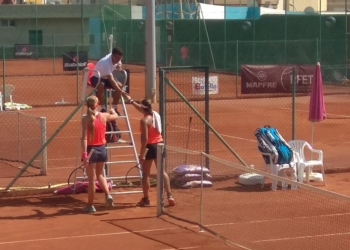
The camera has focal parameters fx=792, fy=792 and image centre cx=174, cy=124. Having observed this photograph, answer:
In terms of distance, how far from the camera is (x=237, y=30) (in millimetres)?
45281

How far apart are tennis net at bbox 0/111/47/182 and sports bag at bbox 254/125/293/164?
4314 mm

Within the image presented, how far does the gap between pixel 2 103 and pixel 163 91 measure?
1481 centimetres

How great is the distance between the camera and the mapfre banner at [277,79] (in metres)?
19.3

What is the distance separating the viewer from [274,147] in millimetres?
14086

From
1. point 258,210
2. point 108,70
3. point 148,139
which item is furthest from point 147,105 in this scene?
point 258,210

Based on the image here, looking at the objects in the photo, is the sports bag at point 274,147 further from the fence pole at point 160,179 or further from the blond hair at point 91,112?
the blond hair at point 91,112

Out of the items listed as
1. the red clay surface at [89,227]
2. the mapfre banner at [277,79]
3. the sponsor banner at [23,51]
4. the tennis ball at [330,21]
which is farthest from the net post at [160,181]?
the sponsor banner at [23,51]

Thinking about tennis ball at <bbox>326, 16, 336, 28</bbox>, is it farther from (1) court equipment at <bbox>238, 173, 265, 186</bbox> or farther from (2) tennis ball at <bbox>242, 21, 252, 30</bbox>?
(1) court equipment at <bbox>238, 173, 265, 186</bbox>

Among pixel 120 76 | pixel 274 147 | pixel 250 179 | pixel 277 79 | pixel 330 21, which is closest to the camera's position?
pixel 274 147

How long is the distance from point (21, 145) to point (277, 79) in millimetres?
6499

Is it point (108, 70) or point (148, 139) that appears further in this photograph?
point (108, 70)

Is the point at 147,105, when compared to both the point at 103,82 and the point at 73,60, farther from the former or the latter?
the point at 73,60

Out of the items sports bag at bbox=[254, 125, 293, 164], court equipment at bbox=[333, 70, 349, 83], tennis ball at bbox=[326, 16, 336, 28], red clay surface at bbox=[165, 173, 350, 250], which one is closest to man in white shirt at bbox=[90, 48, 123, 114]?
red clay surface at bbox=[165, 173, 350, 250]

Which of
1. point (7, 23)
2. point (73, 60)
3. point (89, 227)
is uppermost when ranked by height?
point (7, 23)
